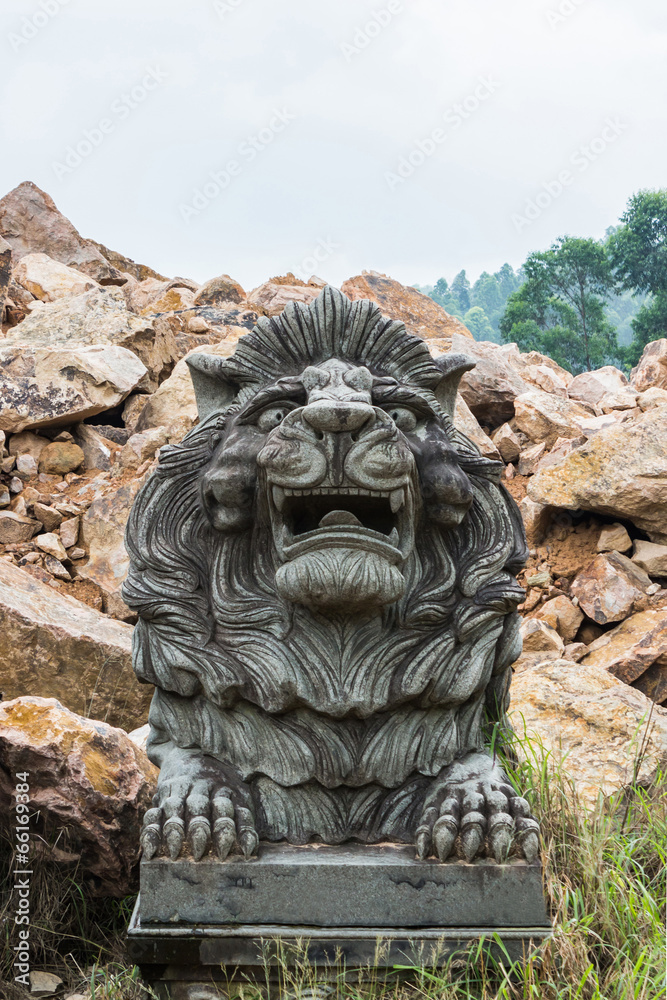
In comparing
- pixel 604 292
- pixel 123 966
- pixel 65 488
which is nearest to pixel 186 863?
pixel 123 966

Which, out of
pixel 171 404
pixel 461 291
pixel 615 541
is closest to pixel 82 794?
pixel 615 541

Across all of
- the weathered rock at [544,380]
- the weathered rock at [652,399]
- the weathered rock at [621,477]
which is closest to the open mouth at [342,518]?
the weathered rock at [621,477]

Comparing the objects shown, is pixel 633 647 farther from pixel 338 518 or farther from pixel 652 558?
pixel 338 518

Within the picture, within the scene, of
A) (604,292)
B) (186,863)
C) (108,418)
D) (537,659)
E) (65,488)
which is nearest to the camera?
(186,863)

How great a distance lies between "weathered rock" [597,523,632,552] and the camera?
5.76 metres

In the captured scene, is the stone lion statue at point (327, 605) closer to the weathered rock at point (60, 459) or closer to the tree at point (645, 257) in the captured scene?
the weathered rock at point (60, 459)

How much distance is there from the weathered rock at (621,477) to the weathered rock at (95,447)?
3144mm

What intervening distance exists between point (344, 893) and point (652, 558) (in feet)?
12.7

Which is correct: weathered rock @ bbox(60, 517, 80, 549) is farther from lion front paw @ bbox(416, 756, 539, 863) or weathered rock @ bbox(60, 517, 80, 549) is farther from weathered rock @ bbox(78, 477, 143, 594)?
lion front paw @ bbox(416, 756, 539, 863)

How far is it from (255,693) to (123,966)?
1090 millimetres

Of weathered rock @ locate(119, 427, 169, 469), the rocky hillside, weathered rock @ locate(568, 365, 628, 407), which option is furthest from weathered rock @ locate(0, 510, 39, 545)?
weathered rock @ locate(568, 365, 628, 407)

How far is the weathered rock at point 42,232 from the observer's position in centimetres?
1295

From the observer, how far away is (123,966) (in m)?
2.82

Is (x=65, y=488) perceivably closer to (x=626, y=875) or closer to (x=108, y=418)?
(x=108, y=418)
